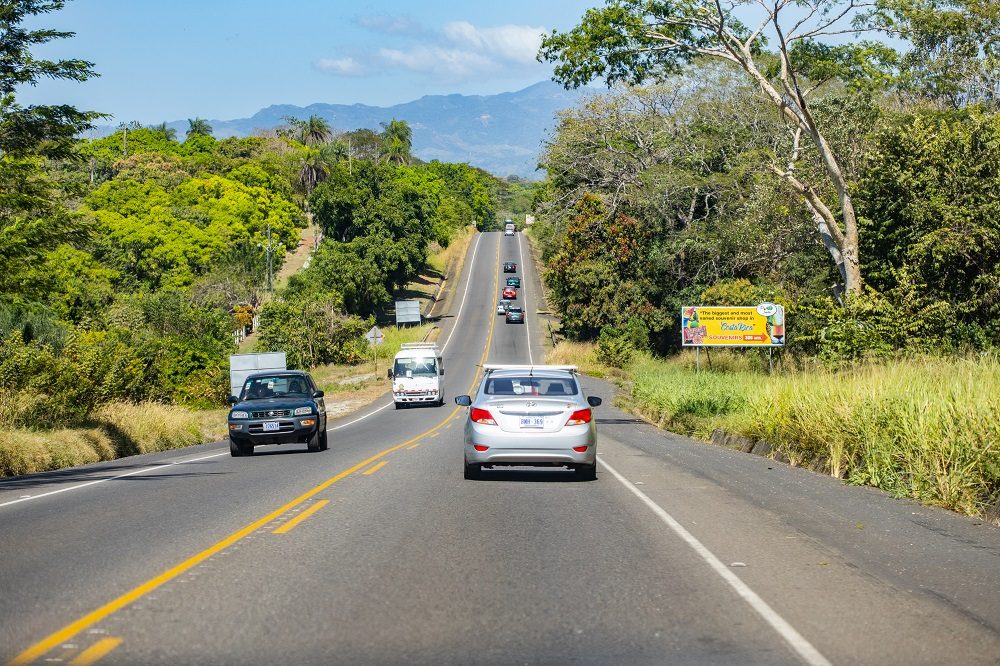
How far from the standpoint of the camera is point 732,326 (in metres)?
43.9

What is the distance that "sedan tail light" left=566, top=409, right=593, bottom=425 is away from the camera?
1552 centimetres

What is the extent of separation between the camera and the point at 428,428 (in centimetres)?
3378

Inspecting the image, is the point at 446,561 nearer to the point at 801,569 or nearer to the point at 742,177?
the point at 801,569

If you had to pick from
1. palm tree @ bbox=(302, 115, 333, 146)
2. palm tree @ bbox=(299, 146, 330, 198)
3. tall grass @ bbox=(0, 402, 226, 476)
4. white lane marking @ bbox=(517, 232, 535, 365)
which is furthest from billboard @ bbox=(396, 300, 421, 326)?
palm tree @ bbox=(302, 115, 333, 146)

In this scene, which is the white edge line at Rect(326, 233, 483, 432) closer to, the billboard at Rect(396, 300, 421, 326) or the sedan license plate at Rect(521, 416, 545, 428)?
the billboard at Rect(396, 300, 421, 326)

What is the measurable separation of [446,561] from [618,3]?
91.7ft

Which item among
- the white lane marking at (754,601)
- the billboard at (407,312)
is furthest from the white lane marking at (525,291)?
the white lane marking at (754,601)

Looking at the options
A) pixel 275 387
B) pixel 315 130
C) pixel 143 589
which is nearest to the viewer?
pixel 143 589

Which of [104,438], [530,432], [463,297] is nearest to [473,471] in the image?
[530,432]

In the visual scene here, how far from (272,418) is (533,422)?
887 cm

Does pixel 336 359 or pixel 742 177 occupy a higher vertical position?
pixel 742 177

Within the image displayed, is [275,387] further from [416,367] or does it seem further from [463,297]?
[463,297]

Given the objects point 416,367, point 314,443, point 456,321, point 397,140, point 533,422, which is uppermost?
point 397,140

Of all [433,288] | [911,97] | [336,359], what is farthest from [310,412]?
[433,288]
